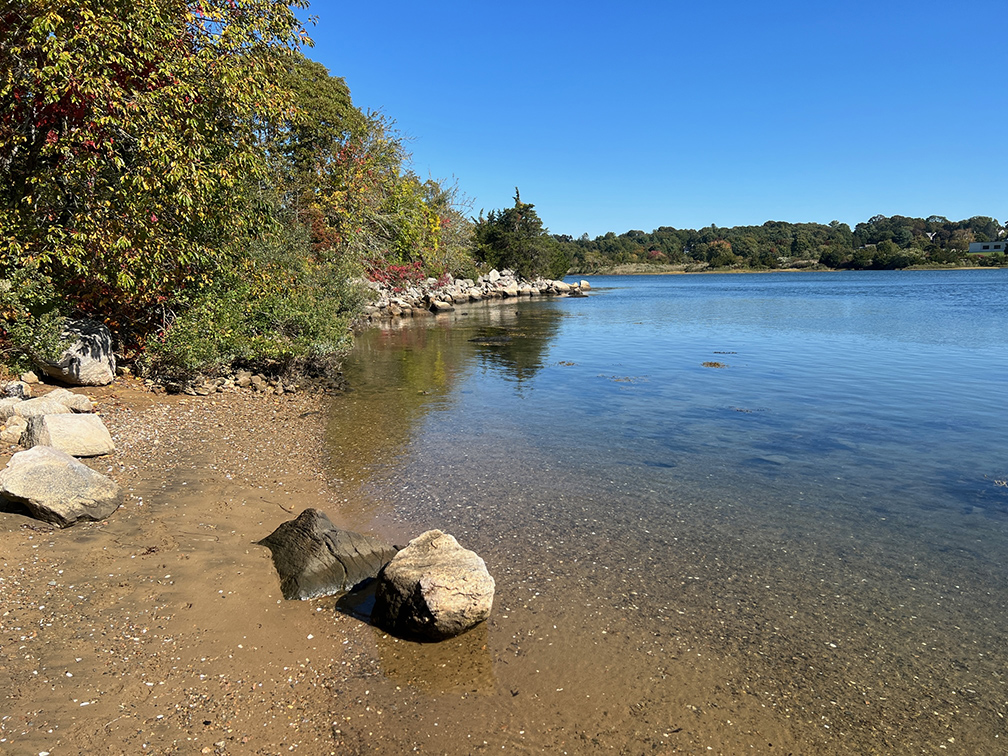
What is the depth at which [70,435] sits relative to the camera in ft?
30.4

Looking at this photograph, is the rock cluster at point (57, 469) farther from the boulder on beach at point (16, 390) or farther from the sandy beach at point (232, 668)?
the boulder on beach at point (16, 390)

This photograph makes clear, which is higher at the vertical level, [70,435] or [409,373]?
[70,435]

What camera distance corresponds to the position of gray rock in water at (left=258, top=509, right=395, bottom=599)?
266 inches

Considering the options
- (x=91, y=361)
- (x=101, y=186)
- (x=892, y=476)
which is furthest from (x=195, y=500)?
(x=892, y=476)

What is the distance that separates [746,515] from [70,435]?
33.8 feet

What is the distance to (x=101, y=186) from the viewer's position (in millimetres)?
12398

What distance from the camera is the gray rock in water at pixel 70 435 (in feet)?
29.3

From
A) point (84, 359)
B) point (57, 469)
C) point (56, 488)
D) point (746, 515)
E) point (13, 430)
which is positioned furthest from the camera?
point (84, 359)

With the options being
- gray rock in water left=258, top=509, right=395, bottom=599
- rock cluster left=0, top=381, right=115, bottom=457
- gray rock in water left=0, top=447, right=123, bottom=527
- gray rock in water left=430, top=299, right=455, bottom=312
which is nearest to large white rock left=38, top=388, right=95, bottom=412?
rock cluster left=0, top=381, right=115, bottom=457

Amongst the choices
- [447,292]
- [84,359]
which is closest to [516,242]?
[447,292]

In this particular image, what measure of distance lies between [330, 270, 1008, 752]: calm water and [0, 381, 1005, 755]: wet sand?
4 cm

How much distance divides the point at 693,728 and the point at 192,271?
15.0m

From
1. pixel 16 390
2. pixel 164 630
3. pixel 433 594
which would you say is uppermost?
pixel 16 390

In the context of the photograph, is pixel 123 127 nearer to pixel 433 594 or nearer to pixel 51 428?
pixel 51 428
